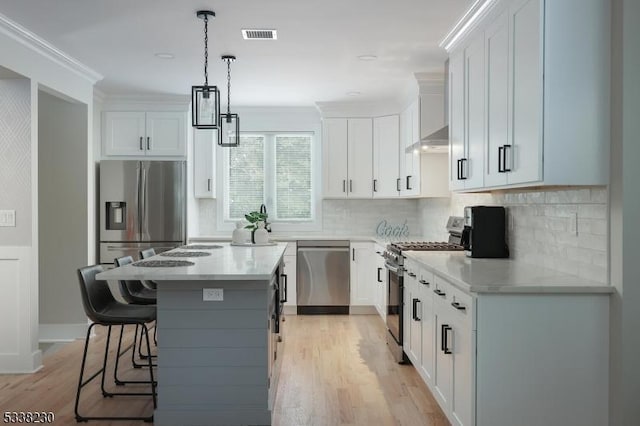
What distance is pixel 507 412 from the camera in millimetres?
2461

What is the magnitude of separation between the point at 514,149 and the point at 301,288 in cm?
408

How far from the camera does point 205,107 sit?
360cm

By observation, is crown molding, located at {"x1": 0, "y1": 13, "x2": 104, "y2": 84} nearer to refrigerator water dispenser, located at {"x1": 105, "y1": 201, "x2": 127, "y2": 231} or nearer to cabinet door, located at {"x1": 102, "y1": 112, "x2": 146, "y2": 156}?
cabinet door, located at {"x1": 102, "y1": 112, "x2": 146, "y2": 156}

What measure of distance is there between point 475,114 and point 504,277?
1.19m

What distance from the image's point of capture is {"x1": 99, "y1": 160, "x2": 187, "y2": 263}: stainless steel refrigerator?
19.5ft

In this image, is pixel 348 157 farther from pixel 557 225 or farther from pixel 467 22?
pixel 557 225

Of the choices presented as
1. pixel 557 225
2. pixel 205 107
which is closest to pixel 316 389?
pixel 557 225

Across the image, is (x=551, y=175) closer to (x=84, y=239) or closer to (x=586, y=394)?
(x=586, y=394)

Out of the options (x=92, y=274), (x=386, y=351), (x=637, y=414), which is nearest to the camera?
(x=637, y=414)

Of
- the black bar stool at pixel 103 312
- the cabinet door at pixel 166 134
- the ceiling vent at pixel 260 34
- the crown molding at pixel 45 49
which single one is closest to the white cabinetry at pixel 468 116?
the ceiling vent at pixel 260 34

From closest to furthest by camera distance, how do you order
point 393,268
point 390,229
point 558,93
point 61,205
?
point 558,93 → point 393,268 → point 61,205 → point 390,229

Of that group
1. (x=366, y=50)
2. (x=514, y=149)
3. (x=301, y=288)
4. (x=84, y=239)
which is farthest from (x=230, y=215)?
(x=514, y=149)

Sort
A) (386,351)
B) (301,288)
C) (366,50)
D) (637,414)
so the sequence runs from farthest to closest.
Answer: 1. (301,288)
2. (386,351)
3. (366,50)
4. (637,414)

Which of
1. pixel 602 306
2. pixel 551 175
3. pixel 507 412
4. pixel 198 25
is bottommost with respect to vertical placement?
pixel 507 412
